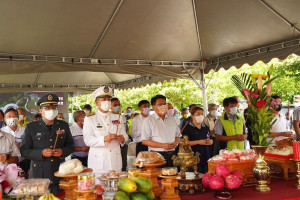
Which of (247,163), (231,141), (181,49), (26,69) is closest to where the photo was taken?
(247,163)

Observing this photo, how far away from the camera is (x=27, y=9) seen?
4410mm

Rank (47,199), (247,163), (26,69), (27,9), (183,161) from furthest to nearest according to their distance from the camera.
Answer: (26,69)
(27,9)
(247,163)
(183,161)
(47,199)

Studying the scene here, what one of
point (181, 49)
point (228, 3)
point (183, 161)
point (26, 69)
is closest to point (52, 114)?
point (183, 161)

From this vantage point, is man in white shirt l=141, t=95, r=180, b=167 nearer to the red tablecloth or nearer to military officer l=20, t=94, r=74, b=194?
military officer l=20, t=94, r=74, b=194

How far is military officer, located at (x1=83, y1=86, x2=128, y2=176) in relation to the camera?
11.5 ft

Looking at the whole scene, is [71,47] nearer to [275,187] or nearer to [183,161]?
[183,161]

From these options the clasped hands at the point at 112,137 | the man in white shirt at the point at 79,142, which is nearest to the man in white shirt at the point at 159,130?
the clasped hands at the point at 112,137

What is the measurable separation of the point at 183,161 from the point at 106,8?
3137mm

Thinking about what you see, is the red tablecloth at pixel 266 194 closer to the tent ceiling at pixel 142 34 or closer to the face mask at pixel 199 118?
the face mask at pixel 199 118

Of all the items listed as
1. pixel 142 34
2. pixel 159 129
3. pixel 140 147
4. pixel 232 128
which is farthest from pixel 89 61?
pixel 232 128

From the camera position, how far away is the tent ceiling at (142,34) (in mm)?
4621

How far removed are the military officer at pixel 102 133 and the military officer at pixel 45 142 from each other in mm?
366

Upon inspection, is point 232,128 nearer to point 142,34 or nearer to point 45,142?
point 142,34

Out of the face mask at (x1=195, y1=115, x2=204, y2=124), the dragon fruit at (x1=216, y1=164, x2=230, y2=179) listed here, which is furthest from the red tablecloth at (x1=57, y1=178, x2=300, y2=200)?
the face mask at (x1=195, y1=115, x2=204, y2=124)
